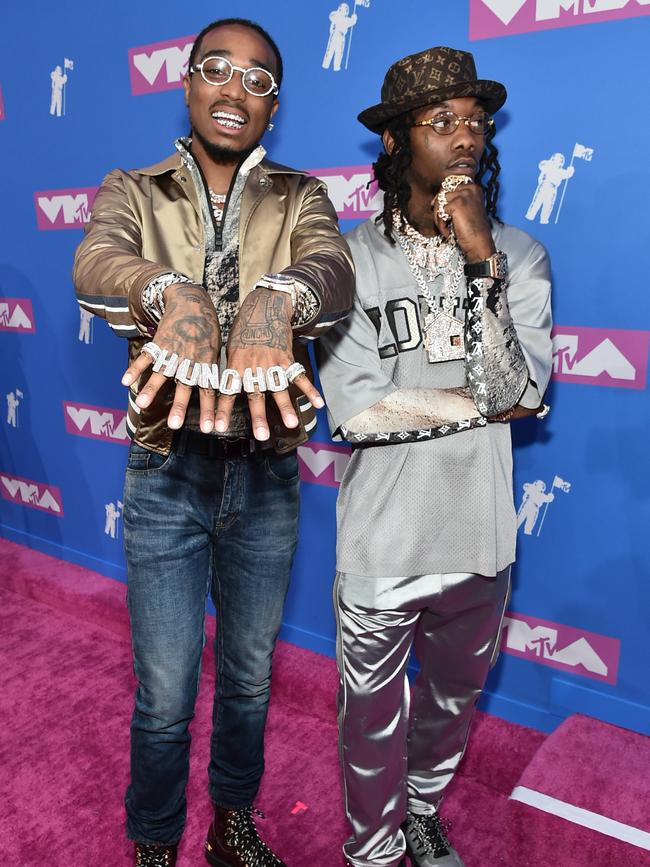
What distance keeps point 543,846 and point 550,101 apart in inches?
68.1

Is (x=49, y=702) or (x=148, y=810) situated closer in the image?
(x=148, y=810)

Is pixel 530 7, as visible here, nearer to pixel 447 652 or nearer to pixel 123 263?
pixel 123 263

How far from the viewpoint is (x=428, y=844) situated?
1842 millimetres

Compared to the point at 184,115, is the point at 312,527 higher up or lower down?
lower down

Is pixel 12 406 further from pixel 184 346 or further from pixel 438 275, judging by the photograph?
pixel 184 346

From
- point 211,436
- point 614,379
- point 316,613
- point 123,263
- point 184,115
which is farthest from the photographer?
point 316,613

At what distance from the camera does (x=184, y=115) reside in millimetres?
2584

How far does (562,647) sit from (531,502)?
0.43 metres

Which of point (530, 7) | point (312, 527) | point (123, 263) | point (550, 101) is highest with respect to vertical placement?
point (530, 7)

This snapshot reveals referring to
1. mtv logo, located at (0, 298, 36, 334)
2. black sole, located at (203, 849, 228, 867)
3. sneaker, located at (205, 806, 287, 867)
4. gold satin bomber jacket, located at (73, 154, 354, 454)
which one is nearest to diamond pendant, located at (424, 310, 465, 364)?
gold satin bomber jacket, located at (73, 154, 354, 454)

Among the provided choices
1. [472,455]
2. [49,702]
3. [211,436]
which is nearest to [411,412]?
[472,455]

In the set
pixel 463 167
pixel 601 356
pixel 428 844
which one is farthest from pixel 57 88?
pixel 428 844

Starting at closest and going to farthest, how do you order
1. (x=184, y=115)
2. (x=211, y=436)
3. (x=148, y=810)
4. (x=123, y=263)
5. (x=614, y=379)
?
1. (x=123, y=263)
2. (x=211, y=436)
3. (x=148, y=810)
4. (x=614, y=379)
5. (x=184, y=115)

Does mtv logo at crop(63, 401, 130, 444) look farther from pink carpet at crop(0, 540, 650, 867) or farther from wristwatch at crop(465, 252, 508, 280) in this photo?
wristwatch at crop(465, 252, 508, 280)
